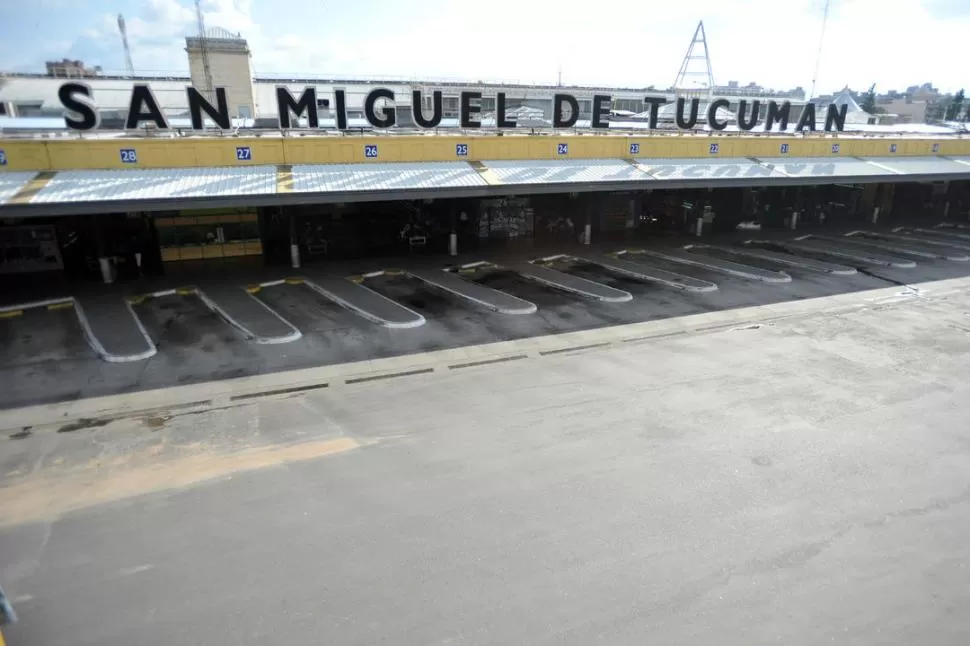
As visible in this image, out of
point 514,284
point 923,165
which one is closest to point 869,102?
point 923,165

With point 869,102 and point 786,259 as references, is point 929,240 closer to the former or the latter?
point 786,259

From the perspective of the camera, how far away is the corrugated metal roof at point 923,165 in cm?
3284

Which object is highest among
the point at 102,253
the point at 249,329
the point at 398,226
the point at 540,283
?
the point at 398,226

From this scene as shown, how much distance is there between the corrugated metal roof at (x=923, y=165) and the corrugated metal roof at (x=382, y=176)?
24790 mm

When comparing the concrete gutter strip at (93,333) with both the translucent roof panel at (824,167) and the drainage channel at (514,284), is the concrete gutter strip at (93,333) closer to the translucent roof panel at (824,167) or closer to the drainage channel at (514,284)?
the drainage channel at (514,284)

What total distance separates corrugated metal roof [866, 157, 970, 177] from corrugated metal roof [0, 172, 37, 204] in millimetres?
39190

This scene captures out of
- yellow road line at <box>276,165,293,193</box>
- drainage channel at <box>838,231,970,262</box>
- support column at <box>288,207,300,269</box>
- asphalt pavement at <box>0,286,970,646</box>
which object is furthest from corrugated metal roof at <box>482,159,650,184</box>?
drainage channel at <box>838,231,970,262</box>

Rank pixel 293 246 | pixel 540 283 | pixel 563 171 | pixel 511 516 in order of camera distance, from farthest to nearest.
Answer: pixel 563 171 < pixel 293 246 < pixel 540 283 < pixel 511 516

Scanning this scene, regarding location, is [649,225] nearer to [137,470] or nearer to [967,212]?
[967,212]

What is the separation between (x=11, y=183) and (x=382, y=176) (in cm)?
1182

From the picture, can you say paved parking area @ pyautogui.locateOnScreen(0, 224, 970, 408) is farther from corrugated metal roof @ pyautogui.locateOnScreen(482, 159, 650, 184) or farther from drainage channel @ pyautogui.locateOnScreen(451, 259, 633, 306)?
corrugated metal roof @ pyautogui.locateOnScreen(482, 159, 650, 184)

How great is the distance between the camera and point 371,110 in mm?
23641

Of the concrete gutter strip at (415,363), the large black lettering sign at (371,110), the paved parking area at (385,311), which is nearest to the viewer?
the concrete gutter strip at (415,363)

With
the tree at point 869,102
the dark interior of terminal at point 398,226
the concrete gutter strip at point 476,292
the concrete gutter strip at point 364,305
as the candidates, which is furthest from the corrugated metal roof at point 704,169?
the tree at point 869,102
